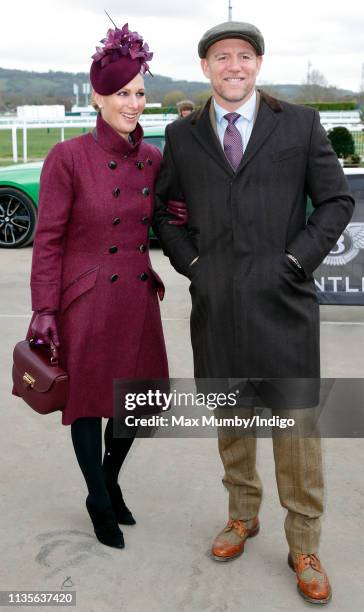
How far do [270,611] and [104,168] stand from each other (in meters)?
1.69

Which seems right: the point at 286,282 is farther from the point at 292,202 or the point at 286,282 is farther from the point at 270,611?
the point at 270,611

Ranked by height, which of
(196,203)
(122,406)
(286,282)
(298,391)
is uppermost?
(196,203)

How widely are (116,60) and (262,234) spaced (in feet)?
2.76

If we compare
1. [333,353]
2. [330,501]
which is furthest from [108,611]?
[333,353]

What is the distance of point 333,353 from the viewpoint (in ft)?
19.1

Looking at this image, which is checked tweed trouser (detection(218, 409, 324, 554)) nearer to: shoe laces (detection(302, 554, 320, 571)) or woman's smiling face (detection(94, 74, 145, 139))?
shoe laces (detection(302, 554, 320, 571))

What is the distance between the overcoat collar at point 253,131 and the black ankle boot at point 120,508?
4.74 feet

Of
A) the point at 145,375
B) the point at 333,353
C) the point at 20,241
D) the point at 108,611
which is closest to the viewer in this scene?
the point at 108,611

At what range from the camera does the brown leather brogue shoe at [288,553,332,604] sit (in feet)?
9.32

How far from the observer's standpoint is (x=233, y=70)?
111 inches

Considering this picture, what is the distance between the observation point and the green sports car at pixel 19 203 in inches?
377

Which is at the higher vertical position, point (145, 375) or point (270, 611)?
point (145, 375)

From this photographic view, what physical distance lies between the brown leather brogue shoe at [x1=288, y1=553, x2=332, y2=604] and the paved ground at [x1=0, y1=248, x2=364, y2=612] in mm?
43

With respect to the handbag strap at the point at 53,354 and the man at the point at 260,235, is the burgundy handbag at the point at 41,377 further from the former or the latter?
the man at the point at 260,235
